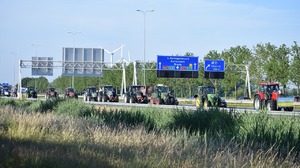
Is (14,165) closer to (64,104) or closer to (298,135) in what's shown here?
(298,135)

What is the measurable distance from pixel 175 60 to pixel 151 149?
1992 inches

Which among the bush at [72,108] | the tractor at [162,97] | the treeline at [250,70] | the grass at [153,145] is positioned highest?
the treeline at [250,70]

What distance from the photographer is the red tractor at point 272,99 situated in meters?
35.8

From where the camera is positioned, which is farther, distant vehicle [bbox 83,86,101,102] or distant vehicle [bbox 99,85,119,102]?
distant vehicle [bbox 83,86,101,102]

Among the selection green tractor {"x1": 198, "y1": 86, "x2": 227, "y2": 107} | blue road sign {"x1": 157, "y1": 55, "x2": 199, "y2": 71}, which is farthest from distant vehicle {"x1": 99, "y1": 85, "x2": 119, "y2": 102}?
green tractor {"x1": 198, "y1": 86, "x2": 227, "y2": 107}

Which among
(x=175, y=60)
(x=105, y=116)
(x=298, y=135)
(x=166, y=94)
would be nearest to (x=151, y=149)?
(x=298, y=135)

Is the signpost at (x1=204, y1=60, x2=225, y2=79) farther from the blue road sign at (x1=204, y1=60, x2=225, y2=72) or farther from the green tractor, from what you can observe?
the green tractor

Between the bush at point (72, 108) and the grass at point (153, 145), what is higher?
the bush at point (72, 108)

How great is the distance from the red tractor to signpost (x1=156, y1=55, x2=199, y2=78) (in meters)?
22.9

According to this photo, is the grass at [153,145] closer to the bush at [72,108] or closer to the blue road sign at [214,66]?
the bush at [72,108]

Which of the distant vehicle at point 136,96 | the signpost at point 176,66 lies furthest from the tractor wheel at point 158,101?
the signpost at point 176,66

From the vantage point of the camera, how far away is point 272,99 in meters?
36.2

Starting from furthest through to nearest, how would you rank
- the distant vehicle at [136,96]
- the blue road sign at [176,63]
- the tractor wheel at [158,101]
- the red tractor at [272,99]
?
the blue road sign at [176,63], the distant vehicle at [136,96], the tractor wheel at [158,101], the red tractor at [272,99]

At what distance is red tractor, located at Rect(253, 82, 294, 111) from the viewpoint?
35850 millimetres
